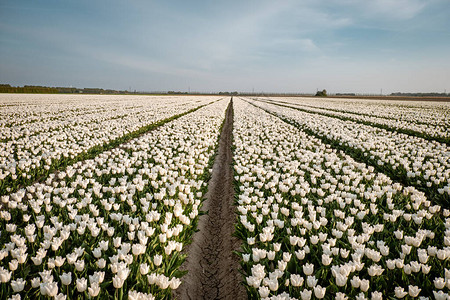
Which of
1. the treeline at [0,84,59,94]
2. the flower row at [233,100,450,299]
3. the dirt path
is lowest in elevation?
the dirt path

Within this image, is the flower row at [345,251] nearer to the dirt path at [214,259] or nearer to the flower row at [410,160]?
the dirt path at [214,259]

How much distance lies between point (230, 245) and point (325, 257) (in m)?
1.76

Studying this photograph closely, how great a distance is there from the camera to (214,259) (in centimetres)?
386

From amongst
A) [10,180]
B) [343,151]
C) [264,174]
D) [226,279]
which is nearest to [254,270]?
[226,279]

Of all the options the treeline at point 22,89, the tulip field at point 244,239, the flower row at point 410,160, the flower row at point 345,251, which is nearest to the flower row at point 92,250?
the tulip field at point 244,239

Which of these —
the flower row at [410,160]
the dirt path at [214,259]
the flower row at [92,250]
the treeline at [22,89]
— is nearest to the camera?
the flower row at [92,250]

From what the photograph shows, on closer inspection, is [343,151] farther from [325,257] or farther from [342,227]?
[325,257]

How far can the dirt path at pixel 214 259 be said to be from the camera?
3125mm

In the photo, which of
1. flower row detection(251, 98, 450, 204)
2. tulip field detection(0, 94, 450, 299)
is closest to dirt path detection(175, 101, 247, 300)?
tulip field detection(0, 94, 450, 299)

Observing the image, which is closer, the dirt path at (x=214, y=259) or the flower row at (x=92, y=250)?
the flower row at (x=92, y=250)

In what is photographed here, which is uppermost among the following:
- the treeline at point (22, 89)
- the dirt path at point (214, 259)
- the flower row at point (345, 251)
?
the treeline at point (22, 89)

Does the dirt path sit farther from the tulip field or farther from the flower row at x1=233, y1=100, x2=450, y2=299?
the flower row at x1=233, y1=100, x2=450, y2=299

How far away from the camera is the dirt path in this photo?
123 inches

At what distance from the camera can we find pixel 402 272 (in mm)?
2641
